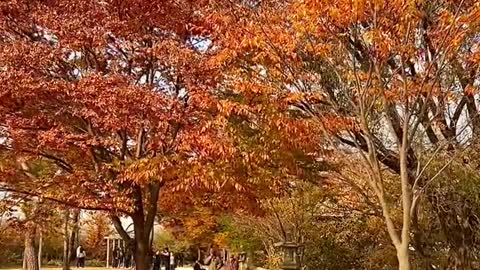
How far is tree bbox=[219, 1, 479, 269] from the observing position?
23.7ft

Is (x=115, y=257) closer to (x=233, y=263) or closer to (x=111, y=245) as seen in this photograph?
(x=111, y=245)

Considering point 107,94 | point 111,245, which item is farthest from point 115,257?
point 107,94

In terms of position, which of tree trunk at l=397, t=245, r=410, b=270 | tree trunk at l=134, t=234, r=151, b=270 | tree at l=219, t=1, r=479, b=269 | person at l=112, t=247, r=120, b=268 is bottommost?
tree trunk at l=397, t=245, r=410, b=270

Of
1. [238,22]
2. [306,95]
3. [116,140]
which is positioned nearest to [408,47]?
[306,95]

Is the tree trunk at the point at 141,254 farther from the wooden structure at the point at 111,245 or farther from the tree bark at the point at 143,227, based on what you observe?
the wooden structure at the point at 111,245

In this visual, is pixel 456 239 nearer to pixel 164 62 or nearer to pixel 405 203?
pixel 405 203

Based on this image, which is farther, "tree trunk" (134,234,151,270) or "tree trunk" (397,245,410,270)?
"tree trunk" (134,234,151,270)

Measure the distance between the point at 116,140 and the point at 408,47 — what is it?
4.94 meters

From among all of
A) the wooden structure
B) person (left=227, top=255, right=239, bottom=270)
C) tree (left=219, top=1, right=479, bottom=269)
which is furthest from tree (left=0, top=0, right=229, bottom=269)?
the wooden structure

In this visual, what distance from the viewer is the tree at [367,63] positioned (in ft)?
23.7

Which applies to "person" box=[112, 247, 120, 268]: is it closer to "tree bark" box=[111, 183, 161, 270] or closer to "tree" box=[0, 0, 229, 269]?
"tree bark" box=[111, 183, 161, 270]

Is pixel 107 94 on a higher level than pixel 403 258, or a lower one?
higher

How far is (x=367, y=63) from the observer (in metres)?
8.18

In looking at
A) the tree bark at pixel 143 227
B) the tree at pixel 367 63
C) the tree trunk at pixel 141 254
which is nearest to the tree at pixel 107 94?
the tree bark at pixel 143 227
